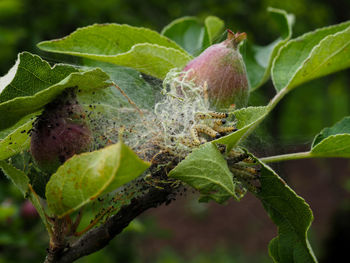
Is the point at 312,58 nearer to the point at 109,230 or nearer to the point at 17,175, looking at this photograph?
the point at 109,230

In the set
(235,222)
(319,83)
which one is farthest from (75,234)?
(319,83)

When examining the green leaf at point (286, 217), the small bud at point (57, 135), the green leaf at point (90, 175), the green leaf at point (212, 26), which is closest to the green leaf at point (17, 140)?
the small bud at point (57, 135)

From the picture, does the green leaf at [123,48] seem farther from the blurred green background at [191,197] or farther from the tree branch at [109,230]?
the tree branch at [109,230]

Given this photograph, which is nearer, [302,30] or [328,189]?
[302,30]

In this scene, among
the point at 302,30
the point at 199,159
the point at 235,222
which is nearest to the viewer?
the point at 199,159

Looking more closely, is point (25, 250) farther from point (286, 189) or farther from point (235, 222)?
point (235, 222)

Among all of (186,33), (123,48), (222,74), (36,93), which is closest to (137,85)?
(123,48)
